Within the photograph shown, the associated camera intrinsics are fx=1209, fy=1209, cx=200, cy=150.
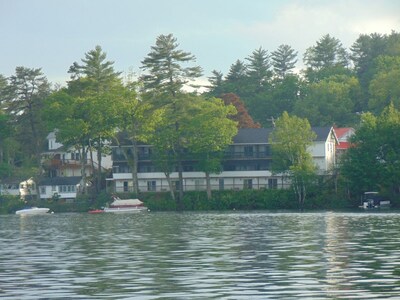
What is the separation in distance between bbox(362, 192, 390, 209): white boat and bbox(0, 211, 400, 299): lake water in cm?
5489

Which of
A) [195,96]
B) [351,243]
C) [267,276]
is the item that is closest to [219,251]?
[351,243]

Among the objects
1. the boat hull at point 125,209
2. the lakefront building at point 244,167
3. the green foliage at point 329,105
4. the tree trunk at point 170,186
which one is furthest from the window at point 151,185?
the green foliage at point 329,105

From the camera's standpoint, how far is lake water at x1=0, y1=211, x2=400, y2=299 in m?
37.8

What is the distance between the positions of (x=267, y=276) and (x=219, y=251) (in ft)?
48.4

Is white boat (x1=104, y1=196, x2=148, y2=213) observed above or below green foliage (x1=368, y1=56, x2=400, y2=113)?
below

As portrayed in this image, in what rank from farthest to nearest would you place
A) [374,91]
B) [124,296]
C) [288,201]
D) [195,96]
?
[374,91] < [195,96] < [288,201] < [124,296]

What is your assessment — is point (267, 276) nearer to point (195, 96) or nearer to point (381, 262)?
point (381, 262)

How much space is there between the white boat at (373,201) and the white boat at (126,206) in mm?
28015

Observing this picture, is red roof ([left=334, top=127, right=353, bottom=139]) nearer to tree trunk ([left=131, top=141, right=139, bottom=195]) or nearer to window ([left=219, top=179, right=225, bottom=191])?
window ([left=219, top=179, right=225, bottom=191])

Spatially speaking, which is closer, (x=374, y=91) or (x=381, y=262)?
(x=381, y=262)

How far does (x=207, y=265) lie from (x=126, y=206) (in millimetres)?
101365

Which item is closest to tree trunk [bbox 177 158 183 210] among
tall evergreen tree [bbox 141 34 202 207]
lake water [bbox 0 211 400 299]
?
tall evergreen tree [bbox 141 34 202 207]

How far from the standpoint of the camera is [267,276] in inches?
1661

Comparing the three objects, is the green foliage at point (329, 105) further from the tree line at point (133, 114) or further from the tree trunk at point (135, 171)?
the tree trunk at point (135, 171)
